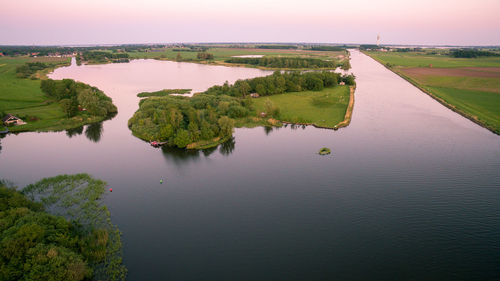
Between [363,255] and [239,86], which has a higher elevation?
[239,86]

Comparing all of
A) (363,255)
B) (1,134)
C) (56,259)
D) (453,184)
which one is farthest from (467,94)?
(1,134)

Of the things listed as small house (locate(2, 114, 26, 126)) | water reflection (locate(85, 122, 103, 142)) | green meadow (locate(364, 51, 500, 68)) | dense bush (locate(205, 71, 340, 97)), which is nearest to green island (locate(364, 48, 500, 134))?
green meadow (locate(364, 51, 500, 68))

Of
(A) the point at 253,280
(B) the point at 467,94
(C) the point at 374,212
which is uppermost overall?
(B) the point at 467,94

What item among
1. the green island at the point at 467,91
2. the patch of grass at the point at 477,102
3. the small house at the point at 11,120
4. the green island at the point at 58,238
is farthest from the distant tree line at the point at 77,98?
the patch of grass at the point at 477,102

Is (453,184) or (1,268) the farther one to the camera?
(453,184)

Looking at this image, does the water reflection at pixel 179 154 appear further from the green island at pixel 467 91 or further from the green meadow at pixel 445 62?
the green meadow at pixel 445 62

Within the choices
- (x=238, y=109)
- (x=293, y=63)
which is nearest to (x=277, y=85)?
(x=238, y=109)

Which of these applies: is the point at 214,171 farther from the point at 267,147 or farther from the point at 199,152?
the point at 267,147

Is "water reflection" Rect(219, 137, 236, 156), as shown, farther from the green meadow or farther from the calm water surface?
the green meadow
